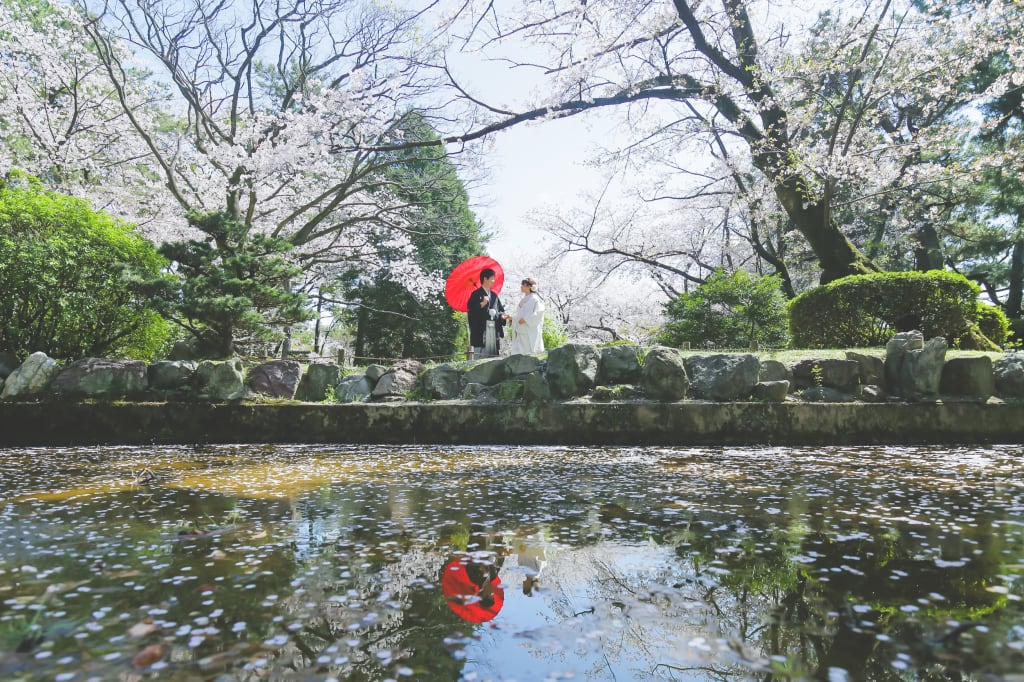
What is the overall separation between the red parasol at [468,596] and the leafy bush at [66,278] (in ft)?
23.0

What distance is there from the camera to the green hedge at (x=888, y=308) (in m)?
7.92

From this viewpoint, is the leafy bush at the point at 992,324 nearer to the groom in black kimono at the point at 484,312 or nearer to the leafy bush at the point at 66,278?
the groom in black kimono at the point at 484,312

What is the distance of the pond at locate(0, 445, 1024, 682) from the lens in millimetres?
1429

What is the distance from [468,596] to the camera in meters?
1.88

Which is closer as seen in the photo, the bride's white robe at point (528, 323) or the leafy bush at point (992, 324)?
the leafy bush at point (992, 324)

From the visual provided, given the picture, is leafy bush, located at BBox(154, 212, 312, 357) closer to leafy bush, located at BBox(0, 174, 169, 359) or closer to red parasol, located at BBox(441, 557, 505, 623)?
leafy bush, located at BBox(0, 174, 169, 359)

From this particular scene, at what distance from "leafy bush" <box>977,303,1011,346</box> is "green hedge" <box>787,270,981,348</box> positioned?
2.27ft

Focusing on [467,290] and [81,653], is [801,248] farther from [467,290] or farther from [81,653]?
[81,653]

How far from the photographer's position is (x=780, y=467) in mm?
4430

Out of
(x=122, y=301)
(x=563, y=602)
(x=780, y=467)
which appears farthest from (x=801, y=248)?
(x=563, y=602)

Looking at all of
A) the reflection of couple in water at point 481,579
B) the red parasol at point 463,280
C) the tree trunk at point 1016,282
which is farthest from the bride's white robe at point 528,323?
the tree trunk at point 1016,282

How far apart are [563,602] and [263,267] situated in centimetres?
784

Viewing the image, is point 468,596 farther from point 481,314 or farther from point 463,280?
point 463,280

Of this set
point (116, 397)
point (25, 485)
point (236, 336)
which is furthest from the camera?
point (236, 336)
